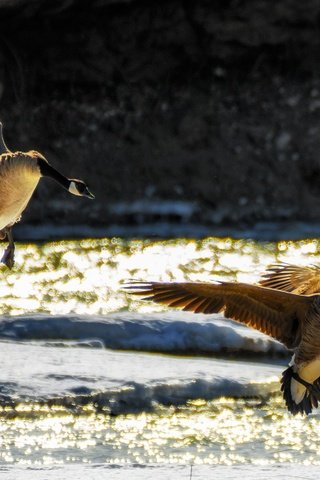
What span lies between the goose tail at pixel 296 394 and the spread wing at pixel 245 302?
12cm

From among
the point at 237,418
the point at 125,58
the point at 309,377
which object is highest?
the point at 125,58

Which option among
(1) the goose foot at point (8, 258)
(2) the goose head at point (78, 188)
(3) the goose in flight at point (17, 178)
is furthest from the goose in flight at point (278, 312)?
(1) the goose foot at point (8, 258)

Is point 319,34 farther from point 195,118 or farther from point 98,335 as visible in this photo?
point 98,335

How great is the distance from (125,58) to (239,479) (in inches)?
401

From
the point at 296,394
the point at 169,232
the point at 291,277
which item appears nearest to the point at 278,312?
the point at 296,394

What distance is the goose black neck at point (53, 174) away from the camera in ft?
17.0

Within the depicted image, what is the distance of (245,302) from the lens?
15.6ft

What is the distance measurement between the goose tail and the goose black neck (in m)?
1.18

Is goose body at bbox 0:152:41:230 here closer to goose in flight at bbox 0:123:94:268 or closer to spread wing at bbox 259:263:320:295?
goose in flight at bbox 0:123:94:268

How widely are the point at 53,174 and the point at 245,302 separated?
1.02 metres

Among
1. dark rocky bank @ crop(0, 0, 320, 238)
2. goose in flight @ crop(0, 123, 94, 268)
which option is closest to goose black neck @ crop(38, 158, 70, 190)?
goose in flight @ crop(0, 123, 94, 268)

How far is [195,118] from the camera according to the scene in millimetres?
13680

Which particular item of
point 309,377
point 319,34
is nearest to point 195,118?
point 319,34

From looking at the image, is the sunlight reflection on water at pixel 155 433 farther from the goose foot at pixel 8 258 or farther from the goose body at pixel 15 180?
the goose body at pixel 15 180
